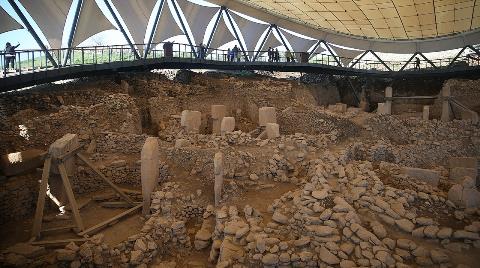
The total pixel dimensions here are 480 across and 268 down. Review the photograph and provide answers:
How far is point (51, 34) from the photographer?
15.0 metres

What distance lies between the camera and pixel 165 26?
20.2 m

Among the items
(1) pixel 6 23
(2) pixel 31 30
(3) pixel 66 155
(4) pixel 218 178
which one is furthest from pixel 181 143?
(1) pixel 6 23

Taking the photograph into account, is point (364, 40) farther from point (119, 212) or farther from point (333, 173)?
point (119, 212)

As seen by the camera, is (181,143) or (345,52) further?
(345,52)

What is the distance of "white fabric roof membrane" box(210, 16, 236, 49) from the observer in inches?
919

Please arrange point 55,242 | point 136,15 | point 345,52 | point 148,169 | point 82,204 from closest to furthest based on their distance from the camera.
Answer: point 55,242 < point 148,169 < point 82,204 < point 136,15 < point 345,52

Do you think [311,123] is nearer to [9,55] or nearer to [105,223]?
[105,223]

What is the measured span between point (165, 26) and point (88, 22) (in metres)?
5.00

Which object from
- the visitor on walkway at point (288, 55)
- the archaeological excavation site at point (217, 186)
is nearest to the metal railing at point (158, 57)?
the visitor on walkway at point (288, 55)

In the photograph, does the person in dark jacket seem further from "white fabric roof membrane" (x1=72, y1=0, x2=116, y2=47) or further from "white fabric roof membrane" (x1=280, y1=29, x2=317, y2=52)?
"white fabric roof membrane" (x1=280, y1=29, x2=317, y2=52)

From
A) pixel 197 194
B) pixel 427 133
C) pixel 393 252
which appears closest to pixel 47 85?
pixel 197 194

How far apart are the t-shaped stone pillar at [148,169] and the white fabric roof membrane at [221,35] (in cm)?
1488

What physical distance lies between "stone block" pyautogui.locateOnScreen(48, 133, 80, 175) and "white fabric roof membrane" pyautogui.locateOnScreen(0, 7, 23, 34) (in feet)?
21.6

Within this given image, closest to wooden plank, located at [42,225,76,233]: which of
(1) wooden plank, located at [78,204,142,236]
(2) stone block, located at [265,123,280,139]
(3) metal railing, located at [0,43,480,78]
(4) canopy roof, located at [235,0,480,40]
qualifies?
(1) wooden plank, located at [78,204,142,236]
